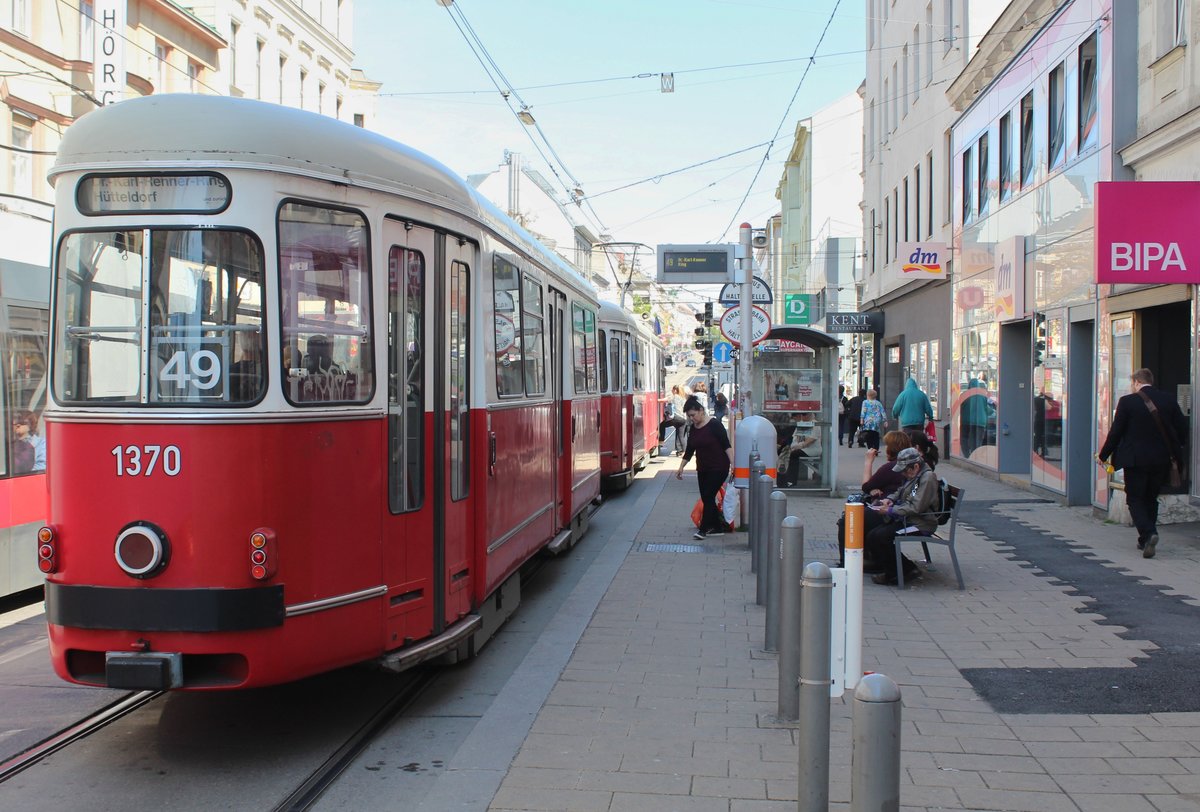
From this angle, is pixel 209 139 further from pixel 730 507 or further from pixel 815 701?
pixel 730 507

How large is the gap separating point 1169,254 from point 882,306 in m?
22.4

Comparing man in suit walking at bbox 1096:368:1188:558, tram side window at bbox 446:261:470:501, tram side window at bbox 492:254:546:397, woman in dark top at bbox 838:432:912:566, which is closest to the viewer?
tram side window at bbox 446:261:470:501

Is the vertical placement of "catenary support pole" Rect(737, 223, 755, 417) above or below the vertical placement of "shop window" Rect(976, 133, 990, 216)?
below

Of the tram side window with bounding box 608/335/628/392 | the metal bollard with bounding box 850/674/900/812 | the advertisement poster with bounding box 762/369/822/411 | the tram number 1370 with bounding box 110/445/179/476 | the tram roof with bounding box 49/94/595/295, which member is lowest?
the metal bollard with bounding box 850/674/900/812

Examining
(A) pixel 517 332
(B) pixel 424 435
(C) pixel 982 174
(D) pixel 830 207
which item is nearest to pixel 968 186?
(C) pixel 982 174

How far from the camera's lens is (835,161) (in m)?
54.7

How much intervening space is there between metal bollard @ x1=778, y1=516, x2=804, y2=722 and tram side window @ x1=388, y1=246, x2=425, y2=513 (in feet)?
6.56

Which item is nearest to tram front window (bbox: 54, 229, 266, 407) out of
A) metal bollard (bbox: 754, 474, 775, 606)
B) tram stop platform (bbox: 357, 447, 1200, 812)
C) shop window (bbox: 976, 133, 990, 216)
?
tram stop platform (bbox: 357, 447, 1200, 812)

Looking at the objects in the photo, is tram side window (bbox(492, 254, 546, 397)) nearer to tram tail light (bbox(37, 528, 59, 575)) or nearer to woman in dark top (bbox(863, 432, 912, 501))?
tram tail light (bbox(37, 528, 59, 575))

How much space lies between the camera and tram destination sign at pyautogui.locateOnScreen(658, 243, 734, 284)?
43.2 feet

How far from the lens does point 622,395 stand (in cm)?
1783

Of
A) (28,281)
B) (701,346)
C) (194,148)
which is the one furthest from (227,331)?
(701,346)

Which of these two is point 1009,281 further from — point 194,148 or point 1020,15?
point 194,148

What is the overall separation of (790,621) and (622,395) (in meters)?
12.6
